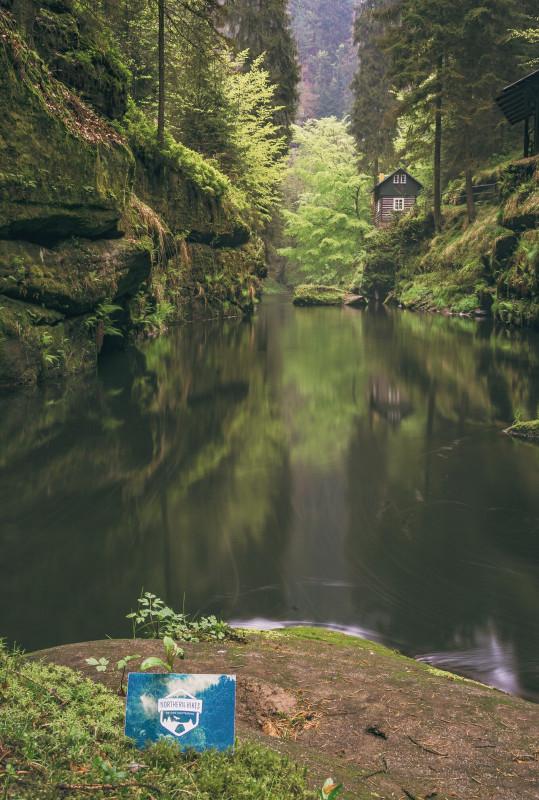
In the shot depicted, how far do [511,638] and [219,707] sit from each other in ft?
10.7

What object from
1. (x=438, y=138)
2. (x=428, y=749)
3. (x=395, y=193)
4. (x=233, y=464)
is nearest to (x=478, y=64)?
(x=438, y=138)

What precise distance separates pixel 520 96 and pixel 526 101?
0.31 meters

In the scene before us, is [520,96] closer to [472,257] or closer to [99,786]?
[472,257]

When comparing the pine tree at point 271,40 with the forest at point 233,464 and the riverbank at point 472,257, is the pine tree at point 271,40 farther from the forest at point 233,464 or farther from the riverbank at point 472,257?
the riverbank at point 472,257

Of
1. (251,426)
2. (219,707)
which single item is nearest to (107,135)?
(251,426)

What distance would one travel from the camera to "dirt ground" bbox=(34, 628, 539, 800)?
2.36m

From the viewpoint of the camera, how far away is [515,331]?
75.2ft

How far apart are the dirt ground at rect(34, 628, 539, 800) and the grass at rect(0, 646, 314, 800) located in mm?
271

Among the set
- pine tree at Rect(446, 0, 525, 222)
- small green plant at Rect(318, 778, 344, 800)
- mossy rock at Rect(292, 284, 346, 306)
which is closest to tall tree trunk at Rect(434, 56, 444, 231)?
pine tree at Rect(446, 0, 525, 222)

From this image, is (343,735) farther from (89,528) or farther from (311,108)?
(311,108)

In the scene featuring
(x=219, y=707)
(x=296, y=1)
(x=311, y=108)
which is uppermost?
(x=296, y=1)

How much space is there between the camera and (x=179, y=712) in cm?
190

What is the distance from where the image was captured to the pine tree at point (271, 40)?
39438 mm

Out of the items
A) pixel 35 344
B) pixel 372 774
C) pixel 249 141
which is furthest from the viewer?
pixel 249 141
